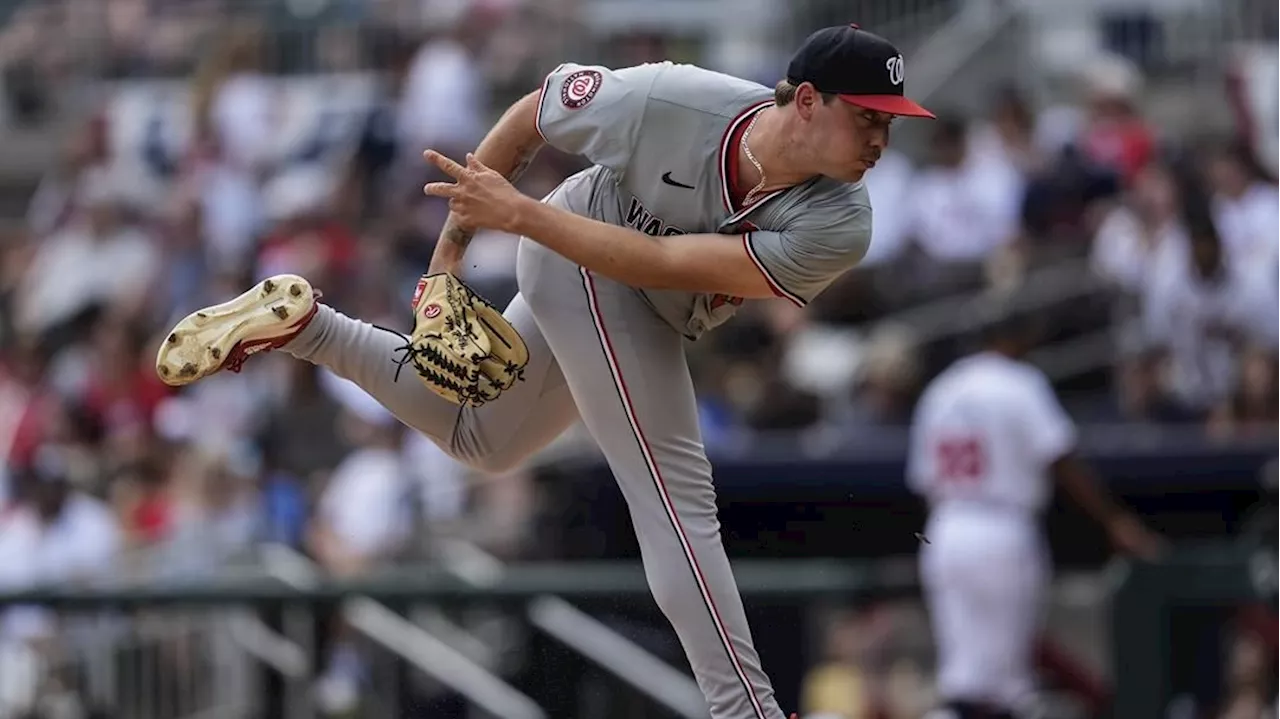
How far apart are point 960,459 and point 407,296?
12.5 ft

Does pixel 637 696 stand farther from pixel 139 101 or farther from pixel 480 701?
pixel 139 101

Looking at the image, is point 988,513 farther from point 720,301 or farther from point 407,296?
point 720,301

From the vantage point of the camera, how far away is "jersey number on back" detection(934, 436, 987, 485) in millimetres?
10273

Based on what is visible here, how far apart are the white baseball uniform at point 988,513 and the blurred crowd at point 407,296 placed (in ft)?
1.74

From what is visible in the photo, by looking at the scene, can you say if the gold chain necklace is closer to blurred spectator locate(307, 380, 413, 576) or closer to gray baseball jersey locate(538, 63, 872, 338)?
gray baseball jersey locate(538, 63, 872, 338)

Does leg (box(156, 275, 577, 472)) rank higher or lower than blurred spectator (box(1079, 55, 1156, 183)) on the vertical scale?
lower

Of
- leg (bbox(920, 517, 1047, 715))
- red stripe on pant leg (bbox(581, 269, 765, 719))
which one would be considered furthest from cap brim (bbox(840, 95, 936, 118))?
leg (bbox(920, 517, 1047, 715))

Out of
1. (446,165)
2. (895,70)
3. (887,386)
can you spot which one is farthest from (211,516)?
(895,70)

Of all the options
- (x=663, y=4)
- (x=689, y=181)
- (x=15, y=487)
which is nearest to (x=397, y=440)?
(x=15, y=487)

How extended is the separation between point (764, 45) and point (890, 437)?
5.69 metres

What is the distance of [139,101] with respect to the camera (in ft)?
54.4

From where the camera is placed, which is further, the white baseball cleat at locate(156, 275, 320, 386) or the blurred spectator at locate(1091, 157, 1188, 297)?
the blurred spectator at locate(1091, 157, 1188, 297)

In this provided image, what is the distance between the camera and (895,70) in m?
5.68

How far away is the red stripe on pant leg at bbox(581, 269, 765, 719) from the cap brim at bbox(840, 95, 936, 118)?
0.91 metres
